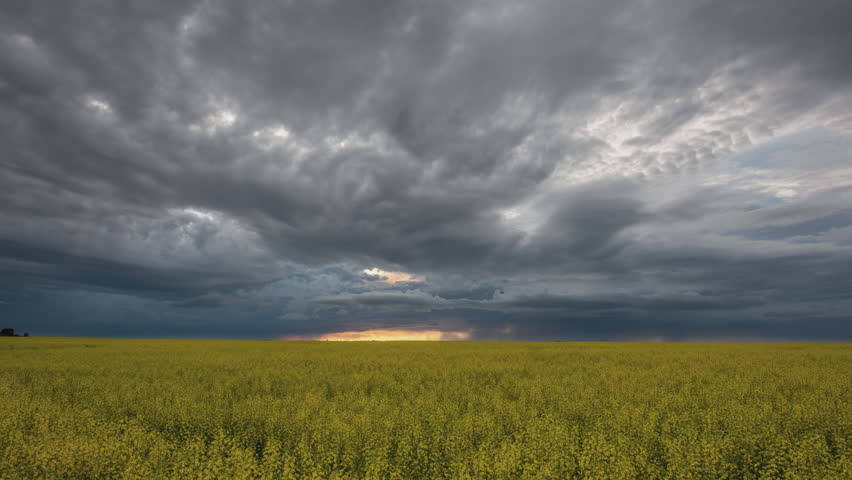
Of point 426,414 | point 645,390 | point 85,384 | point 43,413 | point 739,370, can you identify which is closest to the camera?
point 426,414

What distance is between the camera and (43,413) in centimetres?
1125

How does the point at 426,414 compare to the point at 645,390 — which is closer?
the point at 426,414

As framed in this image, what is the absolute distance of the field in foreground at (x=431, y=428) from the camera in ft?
24.0

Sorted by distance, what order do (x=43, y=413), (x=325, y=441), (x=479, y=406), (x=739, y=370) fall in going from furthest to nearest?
(x=739, y=370)
(x=479, y=406)
(x=43, y=413)
(x=325, y=441)

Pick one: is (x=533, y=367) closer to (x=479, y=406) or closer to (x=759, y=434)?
(x=479, y=406)

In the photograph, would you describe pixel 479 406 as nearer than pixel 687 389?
Yes

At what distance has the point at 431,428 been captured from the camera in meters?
9.52

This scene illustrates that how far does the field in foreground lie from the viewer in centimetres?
732

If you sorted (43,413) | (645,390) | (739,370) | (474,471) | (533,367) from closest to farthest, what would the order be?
(474,471) → (43,413) → (645,390) → (739,370) → (533,367)

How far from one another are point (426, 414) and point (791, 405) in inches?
403

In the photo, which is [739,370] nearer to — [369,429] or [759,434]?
[759,434]

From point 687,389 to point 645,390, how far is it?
1717 millimetres

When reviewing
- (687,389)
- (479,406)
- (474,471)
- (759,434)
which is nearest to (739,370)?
(687,389)

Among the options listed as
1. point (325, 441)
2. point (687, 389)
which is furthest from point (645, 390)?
point (325, 441)
